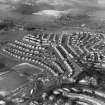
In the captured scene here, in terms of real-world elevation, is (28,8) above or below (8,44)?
above

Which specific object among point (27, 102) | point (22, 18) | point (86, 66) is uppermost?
point (22, 18)

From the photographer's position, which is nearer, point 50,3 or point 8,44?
point 8,44

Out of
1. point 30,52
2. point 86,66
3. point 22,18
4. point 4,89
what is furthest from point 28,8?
point 4,89

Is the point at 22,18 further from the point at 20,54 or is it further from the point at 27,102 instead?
the point at 27,102

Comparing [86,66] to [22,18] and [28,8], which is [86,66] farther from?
[28,8]

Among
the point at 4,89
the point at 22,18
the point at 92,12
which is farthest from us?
the point at 92,12

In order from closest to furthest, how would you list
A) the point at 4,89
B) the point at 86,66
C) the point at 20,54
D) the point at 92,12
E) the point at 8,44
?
the point at 4,89
the point at 86,66
the point at 20,54
the point at 8,44
the point at 92,12

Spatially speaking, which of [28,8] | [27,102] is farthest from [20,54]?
[28,8]
